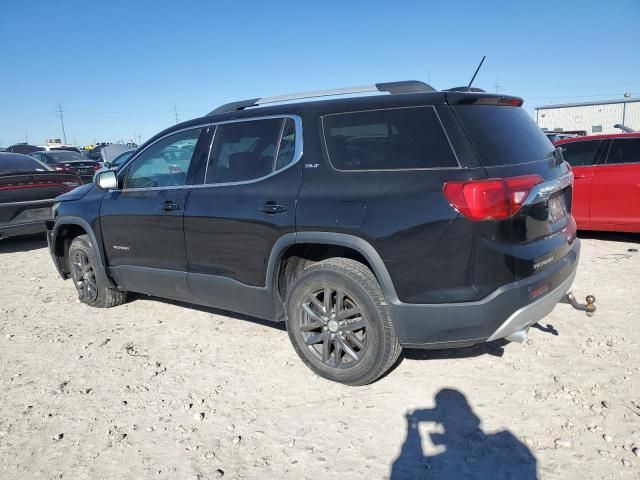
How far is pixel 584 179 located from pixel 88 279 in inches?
252

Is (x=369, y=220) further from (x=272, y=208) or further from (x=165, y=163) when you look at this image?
(x=165, y=163)

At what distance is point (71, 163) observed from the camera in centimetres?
1497

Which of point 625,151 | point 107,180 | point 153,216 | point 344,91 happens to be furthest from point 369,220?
point 625,151

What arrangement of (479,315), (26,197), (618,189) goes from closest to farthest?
(479,315), (618,189), (26,197)

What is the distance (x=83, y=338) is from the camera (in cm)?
427

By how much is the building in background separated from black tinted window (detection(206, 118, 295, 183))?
47476mm

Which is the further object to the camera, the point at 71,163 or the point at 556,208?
the point at 71,163

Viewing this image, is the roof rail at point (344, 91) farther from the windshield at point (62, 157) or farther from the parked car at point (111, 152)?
the windshield at point (62, 157)

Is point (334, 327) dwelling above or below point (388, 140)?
below

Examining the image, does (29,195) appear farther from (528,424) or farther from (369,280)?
(528,424)

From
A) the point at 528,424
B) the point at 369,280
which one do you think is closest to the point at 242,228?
the point at 369,280

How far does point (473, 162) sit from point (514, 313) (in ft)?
2.81

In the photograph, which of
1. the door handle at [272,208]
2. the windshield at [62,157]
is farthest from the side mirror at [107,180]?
the windshield at [62,157]

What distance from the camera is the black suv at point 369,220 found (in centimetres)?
263
